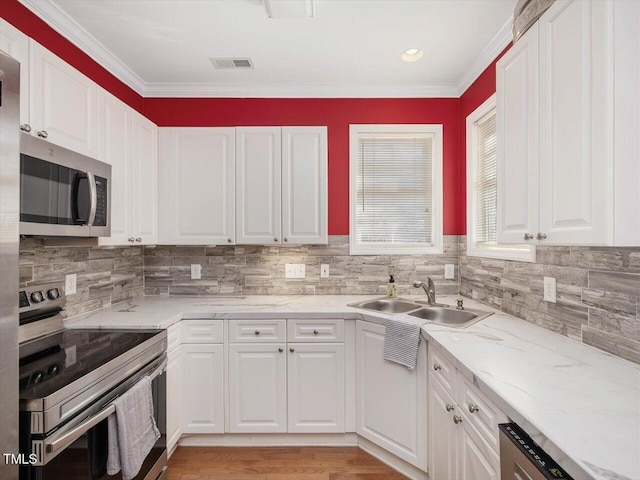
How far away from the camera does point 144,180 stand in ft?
8.23

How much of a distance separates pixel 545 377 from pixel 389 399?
110cm

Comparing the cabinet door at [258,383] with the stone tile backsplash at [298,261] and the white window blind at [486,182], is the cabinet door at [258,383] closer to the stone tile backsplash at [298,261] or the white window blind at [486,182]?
the stone tile backsplash at [298,261]

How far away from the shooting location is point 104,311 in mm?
2354

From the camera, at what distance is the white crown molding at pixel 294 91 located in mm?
2842

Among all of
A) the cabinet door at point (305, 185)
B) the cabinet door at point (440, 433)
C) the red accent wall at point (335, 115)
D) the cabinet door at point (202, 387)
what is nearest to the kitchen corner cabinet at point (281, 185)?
the cabinet door at point (305, 185)

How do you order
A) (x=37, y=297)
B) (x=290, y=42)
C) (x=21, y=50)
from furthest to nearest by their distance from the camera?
(x=290, y=42)
(x=37, y=297)
(x=21, y=50)

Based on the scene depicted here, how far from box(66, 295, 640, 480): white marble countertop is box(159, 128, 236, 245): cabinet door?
0.65 meters

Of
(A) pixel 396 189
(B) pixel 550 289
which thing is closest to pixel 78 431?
(B) pixel 550 289

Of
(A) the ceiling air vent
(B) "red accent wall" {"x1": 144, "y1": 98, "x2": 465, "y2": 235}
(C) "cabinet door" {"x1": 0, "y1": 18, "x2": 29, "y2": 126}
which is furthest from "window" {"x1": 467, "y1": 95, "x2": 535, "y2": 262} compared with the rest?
(C) "cabinet door" {"x1": 0, "y1": 18, "x2": 29, "y2": 126}

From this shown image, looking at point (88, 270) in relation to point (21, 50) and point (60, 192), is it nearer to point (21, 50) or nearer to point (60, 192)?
point (60, 192)

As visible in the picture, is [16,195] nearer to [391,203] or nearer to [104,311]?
[104,311]

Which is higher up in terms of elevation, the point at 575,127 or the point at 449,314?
the point at 575,127

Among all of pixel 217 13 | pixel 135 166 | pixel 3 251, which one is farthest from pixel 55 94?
pixel 3 251

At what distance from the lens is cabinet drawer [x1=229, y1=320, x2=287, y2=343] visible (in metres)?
2.30
